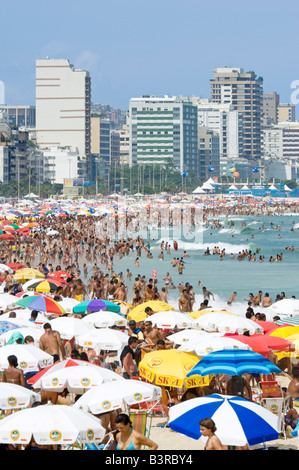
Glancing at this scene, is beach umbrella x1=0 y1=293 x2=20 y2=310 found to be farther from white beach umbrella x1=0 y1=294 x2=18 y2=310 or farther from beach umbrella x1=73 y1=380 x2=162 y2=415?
beach umbrella x1=73 y1=380 x2=162 y2=415

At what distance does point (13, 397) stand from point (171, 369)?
2474 millimetres

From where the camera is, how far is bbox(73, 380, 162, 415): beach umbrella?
30.3 ft

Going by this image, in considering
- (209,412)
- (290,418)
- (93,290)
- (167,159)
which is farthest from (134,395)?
(167,159)

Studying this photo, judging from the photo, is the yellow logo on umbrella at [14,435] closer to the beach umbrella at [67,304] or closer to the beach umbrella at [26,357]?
the beach umbrella at [26,357]

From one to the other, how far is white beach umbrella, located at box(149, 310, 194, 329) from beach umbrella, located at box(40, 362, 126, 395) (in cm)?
495

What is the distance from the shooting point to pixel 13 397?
9305 mm

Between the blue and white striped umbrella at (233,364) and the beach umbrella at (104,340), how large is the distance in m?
2.86

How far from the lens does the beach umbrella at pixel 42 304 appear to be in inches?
655

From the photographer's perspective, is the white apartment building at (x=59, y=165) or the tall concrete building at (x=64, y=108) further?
the tall concrete building at (x=64, y=108)

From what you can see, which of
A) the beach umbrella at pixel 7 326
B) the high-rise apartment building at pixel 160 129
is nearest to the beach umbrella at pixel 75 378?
the beach umbrella at pixel 7 326

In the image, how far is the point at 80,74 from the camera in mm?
169625

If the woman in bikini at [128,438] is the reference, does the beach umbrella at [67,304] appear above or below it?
below

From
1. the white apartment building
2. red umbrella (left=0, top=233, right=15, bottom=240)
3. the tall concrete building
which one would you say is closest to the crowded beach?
red umbrella (left=0, top=233, right=15, bottom=240)

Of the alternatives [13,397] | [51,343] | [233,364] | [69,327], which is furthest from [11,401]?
[69,327]
